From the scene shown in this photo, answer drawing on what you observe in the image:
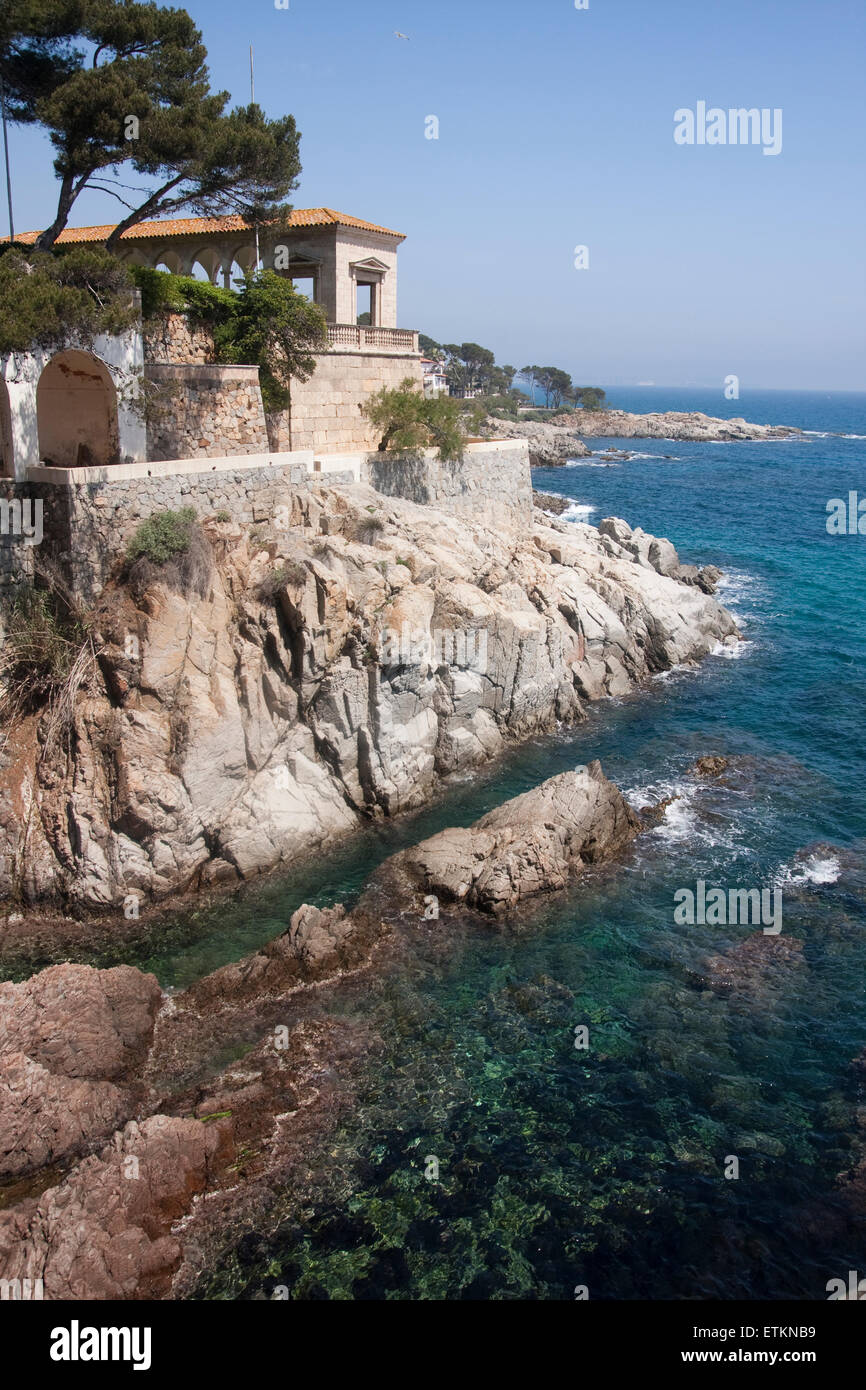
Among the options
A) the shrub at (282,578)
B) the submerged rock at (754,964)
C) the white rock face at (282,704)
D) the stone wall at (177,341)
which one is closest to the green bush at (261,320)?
the stone wall at (177,341)

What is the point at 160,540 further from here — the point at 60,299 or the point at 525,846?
the point at 525,846

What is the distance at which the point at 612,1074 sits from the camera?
643 inches

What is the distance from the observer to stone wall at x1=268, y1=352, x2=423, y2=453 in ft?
105

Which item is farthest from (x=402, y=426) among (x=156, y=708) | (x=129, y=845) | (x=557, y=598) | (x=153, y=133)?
(x=129, y=845)

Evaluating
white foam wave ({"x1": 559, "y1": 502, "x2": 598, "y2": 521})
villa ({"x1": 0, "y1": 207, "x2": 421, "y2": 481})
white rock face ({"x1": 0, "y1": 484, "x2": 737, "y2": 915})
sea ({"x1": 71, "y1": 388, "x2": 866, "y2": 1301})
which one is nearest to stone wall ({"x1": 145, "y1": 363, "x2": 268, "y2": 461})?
villa ({"x1": 0, "y1": 207, "x2": 421, "y2": 481})

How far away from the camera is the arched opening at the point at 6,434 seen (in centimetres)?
2450

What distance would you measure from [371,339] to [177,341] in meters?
7.82

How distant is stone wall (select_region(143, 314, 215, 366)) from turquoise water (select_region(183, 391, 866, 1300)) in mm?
16036

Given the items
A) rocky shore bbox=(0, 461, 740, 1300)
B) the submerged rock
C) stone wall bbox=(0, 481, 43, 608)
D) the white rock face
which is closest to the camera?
rocky shore bbox=(0, 461, 740, 1300)

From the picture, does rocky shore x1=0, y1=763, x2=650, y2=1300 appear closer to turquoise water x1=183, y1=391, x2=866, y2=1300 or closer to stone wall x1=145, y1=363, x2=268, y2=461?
turquoise water x1=183, y1=391, x2=866, y2=1300

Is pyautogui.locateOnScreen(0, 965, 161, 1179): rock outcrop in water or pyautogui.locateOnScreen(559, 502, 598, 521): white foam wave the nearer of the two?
pyautogui.locateOnScreen(0, 965, 161, 1179): rock outcrop in water

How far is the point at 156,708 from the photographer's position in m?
22.4
